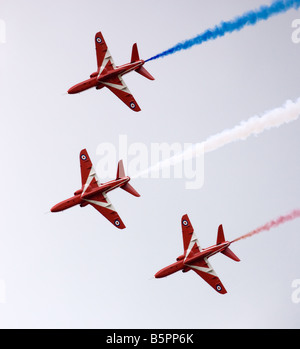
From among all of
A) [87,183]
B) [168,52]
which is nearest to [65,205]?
[87,183]

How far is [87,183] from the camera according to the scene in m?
66.0

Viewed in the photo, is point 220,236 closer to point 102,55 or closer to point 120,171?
A: point 120,171

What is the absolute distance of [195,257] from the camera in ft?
217

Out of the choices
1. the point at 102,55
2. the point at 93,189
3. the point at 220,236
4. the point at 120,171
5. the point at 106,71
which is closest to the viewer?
the point at 220,236

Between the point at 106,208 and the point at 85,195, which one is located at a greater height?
the point at 85,195

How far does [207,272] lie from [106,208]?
25.5 ft

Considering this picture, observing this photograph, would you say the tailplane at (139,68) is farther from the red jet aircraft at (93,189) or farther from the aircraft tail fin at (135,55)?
the red jet aircraft at (93,189)

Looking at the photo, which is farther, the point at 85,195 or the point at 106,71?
the point at 106,71

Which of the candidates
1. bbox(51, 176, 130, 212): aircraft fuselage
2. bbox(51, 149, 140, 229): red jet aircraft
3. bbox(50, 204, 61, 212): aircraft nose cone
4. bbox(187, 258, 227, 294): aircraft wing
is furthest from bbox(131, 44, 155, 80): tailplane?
bbox(187, 258, 227, 294): aircraft wing

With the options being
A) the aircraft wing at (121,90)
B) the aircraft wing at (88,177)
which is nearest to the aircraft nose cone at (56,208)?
the aircraft wing at (88,177)

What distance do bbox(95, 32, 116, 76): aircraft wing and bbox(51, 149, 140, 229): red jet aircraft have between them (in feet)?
19.0

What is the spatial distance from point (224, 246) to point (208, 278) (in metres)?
3.34

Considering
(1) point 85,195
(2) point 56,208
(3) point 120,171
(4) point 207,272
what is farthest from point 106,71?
(4) point 207,272

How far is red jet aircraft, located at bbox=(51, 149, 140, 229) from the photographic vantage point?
65438 mm
